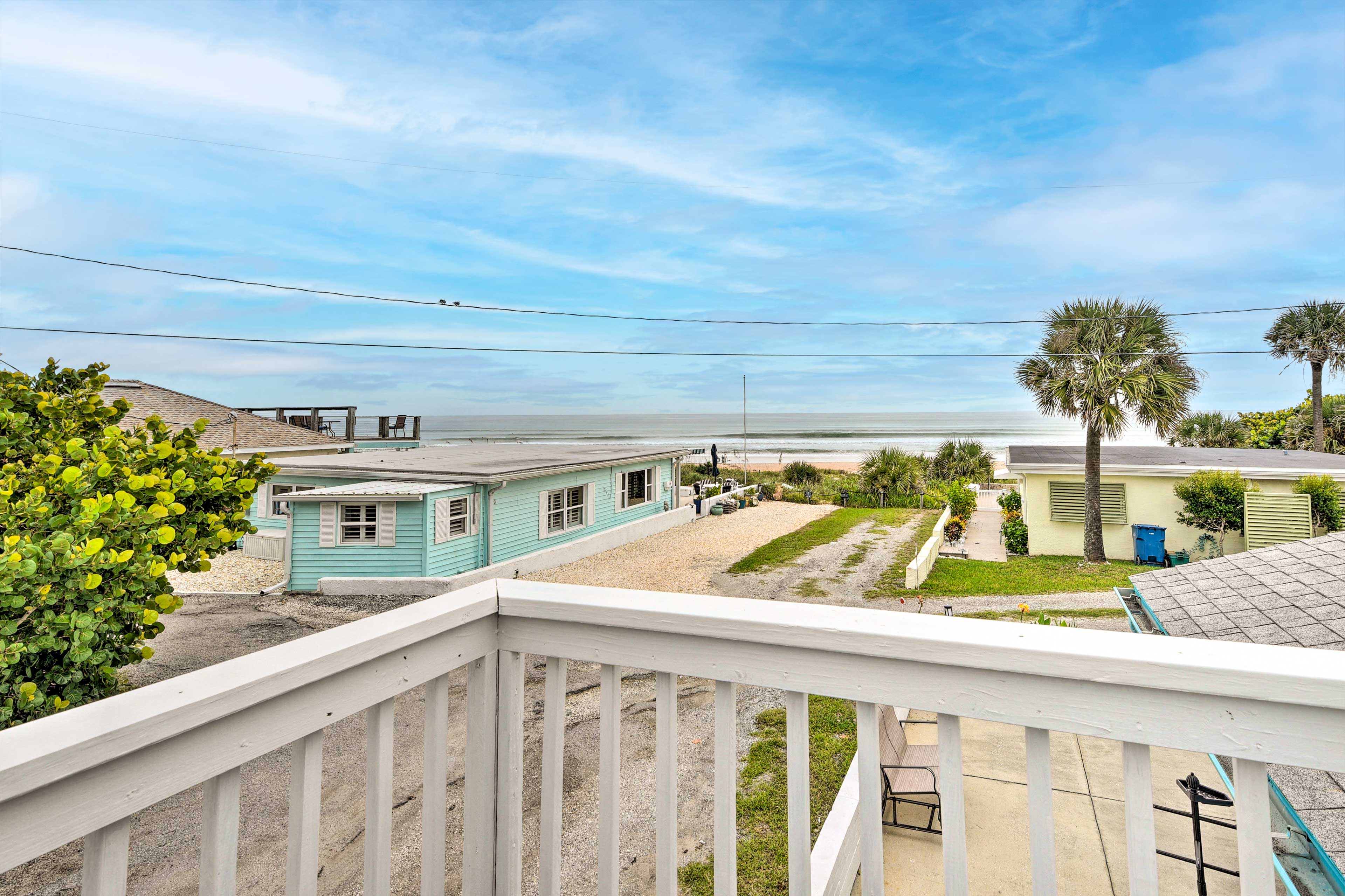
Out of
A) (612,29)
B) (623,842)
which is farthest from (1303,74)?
(623,842)

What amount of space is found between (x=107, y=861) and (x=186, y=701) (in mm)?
191

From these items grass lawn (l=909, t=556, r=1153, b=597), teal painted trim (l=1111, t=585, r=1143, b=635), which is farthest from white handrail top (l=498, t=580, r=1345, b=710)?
grass lawn (l=909, t=556, r=1153, b=597)

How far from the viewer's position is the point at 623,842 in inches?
161

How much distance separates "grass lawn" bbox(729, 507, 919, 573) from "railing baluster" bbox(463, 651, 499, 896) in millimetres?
12013

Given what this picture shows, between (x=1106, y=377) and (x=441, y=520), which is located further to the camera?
(x=1106, y=377)

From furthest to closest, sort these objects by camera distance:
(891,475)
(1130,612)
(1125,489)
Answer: (891,475) < (1125,489) < (1130,612)

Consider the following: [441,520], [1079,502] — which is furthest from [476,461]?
[1079,502]

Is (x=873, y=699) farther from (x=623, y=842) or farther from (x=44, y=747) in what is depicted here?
(x=623, y=842)

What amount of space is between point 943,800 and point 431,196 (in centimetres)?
3895

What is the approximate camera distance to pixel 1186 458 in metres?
15.8

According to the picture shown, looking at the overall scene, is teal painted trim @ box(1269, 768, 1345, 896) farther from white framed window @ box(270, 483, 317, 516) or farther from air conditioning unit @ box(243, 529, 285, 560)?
A: air conditioning unit @ box(243, 529, 285, 560)

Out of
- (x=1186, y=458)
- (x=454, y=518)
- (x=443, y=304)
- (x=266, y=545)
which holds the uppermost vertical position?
(x=443, y=304)

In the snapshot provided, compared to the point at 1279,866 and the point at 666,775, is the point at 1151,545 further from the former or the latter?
the point at 666,775

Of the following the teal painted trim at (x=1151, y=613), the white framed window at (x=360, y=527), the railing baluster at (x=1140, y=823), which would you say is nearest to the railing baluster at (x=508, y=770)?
the railing baluster at (x=1140, y=823)
